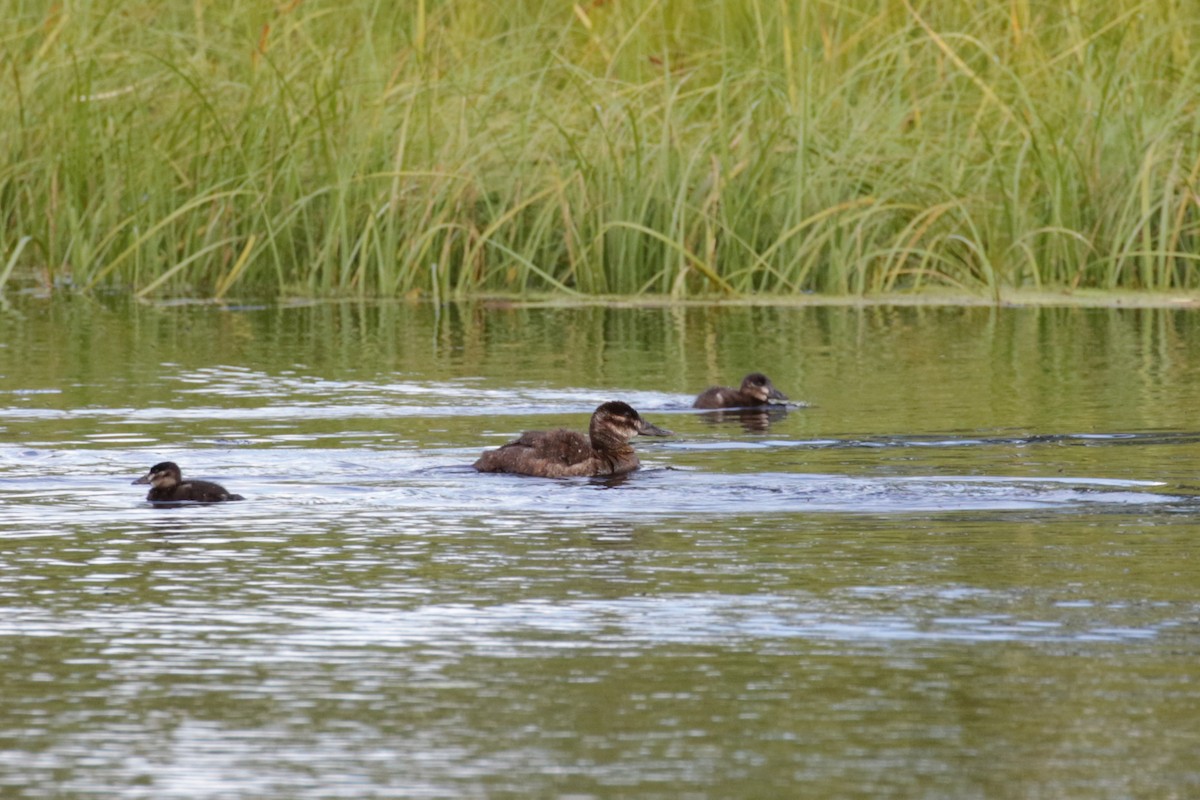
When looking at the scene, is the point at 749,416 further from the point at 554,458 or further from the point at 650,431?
the point at 554,458

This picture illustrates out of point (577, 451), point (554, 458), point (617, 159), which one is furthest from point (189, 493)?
point (617, 159)

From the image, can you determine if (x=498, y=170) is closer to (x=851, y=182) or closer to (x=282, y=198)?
(x=282, y=198)

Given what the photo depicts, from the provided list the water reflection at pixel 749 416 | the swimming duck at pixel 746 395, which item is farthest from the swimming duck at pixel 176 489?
the swimming duck at pixel 746 395

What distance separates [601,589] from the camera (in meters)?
6.28

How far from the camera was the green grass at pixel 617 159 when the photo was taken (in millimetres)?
15141

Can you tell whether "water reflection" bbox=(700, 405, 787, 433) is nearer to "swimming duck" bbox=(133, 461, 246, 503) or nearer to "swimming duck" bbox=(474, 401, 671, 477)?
"swimming duck" bbox=(474, 401, 671, 477)

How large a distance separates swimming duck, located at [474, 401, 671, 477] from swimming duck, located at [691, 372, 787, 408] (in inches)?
65.3

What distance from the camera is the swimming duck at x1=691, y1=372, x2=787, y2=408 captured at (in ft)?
36.1

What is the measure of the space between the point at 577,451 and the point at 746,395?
87.4 inches

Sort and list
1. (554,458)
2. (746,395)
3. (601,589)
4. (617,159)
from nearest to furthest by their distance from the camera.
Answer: (601,589), (554,458), (746,395), (617,159)

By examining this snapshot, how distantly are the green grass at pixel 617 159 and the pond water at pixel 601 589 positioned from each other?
9.99 feet

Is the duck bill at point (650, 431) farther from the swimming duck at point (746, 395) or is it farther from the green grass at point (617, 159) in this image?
the green grass at point (617, 159)

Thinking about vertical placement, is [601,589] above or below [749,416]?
below

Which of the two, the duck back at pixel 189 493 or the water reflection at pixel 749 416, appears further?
the water reflection at pixel 749 416
